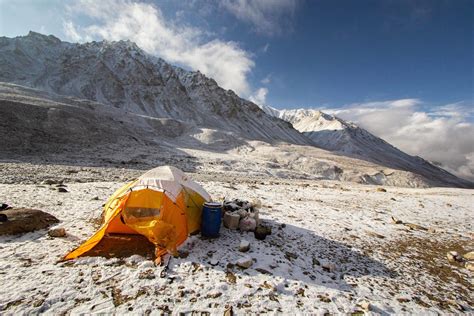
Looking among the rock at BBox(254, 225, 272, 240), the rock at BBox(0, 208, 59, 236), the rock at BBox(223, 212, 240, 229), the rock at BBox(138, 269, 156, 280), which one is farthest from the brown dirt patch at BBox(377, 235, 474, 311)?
the rock at BBox(0, 208, 59, 236)

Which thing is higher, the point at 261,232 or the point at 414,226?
the point at 414,226

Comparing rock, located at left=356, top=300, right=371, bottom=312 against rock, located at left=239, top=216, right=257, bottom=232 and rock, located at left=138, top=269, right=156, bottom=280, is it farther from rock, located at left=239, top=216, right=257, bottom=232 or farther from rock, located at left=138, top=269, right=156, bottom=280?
rock, located at left=138, top=269, right=156, bottom=280

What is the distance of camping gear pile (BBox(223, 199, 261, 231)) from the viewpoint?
9344mm

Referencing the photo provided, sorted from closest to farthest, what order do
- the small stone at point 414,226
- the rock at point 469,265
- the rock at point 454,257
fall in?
the rock at point 469,265, the rock at point 454,257, the small stone at point 414,226

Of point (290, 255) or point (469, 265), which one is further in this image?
point (469, 265)

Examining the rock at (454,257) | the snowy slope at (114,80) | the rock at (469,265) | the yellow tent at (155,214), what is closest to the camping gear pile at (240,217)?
the yellow tent at (155,214)

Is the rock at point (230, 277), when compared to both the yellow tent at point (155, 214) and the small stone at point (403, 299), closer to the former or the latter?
the yellow tent at point (155, 214)

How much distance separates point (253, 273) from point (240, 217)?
296cm

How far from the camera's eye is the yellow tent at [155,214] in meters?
7.34

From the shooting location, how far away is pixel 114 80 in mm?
107125

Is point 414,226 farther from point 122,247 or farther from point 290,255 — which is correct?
point 122,247

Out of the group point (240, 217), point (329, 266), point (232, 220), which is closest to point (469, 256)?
point (329, 266)

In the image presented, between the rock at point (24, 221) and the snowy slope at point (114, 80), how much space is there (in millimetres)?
76126

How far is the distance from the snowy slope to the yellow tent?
2969 inches
